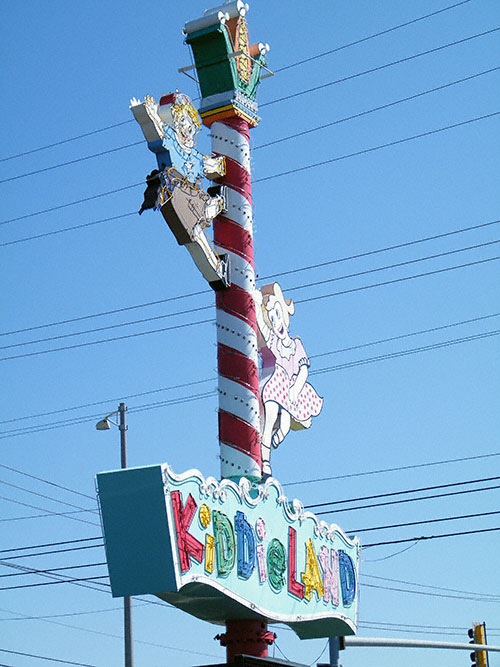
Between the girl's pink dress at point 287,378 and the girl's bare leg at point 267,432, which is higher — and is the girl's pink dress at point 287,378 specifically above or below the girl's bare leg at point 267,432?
above

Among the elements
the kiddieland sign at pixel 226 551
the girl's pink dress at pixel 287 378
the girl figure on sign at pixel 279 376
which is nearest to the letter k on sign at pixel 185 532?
the kiddieland sign at pixel 226 551

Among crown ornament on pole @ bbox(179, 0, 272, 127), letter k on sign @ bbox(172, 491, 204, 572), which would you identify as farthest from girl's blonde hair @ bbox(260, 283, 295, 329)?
letter k on sign @ bbox(172, 491, 204, 572)

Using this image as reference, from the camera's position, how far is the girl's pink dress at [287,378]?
2366 cm

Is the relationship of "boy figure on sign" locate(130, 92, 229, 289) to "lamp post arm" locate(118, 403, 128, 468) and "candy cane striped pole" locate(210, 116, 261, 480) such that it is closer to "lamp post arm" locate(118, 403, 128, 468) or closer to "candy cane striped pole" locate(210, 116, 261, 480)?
"candy cane striped pole" locate(210, 116, 261, 480)

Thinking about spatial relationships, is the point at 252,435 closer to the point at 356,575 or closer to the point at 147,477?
the point at 356,575

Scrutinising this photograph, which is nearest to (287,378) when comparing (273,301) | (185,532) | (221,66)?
(273,301)

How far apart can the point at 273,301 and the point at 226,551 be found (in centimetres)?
759

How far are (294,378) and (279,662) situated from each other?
7.76 m

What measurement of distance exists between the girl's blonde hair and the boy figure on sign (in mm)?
1489

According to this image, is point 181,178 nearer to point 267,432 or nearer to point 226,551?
point 267,432

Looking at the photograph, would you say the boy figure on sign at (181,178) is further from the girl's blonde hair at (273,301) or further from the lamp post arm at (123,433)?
the lamp post arm at (123,433)

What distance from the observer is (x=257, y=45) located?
2567 cm

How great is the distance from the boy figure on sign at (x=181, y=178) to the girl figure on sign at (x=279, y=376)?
1.70 meters

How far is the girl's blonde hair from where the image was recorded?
24.0 meters
